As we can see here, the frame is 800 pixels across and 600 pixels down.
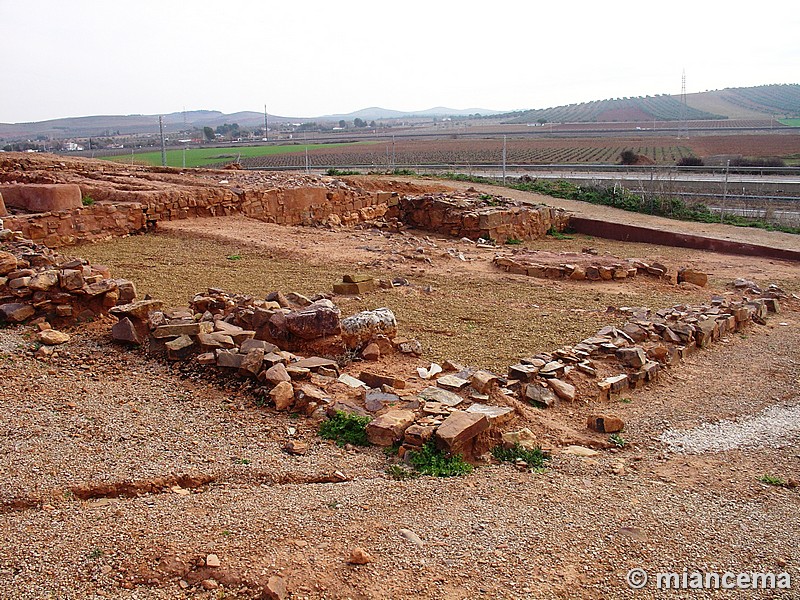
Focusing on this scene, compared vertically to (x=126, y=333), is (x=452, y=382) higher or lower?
lower

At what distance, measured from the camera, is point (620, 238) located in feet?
64.8

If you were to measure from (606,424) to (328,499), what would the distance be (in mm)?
2863

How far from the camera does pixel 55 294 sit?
315 inches

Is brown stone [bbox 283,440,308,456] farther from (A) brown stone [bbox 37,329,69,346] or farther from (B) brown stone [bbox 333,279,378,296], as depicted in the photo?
(B) brown stone [bbox 333,279,378,296]

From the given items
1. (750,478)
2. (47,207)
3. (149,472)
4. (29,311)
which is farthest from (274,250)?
(750,478)

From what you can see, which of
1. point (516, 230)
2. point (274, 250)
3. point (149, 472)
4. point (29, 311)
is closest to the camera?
point (149, 472)

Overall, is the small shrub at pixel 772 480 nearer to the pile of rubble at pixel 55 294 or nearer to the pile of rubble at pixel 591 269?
the pile of rubble at pixel 55 294

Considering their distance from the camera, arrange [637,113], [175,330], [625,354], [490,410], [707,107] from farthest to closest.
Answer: [637,113] → [707,107] → [625,354] → [175,330] → [490,410]

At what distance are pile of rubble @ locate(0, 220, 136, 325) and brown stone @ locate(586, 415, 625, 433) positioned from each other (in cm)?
578

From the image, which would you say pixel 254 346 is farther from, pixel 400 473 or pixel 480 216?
pixel 480 216

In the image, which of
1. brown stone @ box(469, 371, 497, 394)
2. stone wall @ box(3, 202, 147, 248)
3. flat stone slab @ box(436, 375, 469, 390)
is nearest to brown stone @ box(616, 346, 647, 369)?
brown stone @ box(469, 371, 497, 394)

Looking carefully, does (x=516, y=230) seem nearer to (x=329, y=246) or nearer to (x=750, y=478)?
(x=329, y=246)

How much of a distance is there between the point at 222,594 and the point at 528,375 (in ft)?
13.3

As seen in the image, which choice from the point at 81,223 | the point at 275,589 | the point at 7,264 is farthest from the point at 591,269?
the point at 275,589
